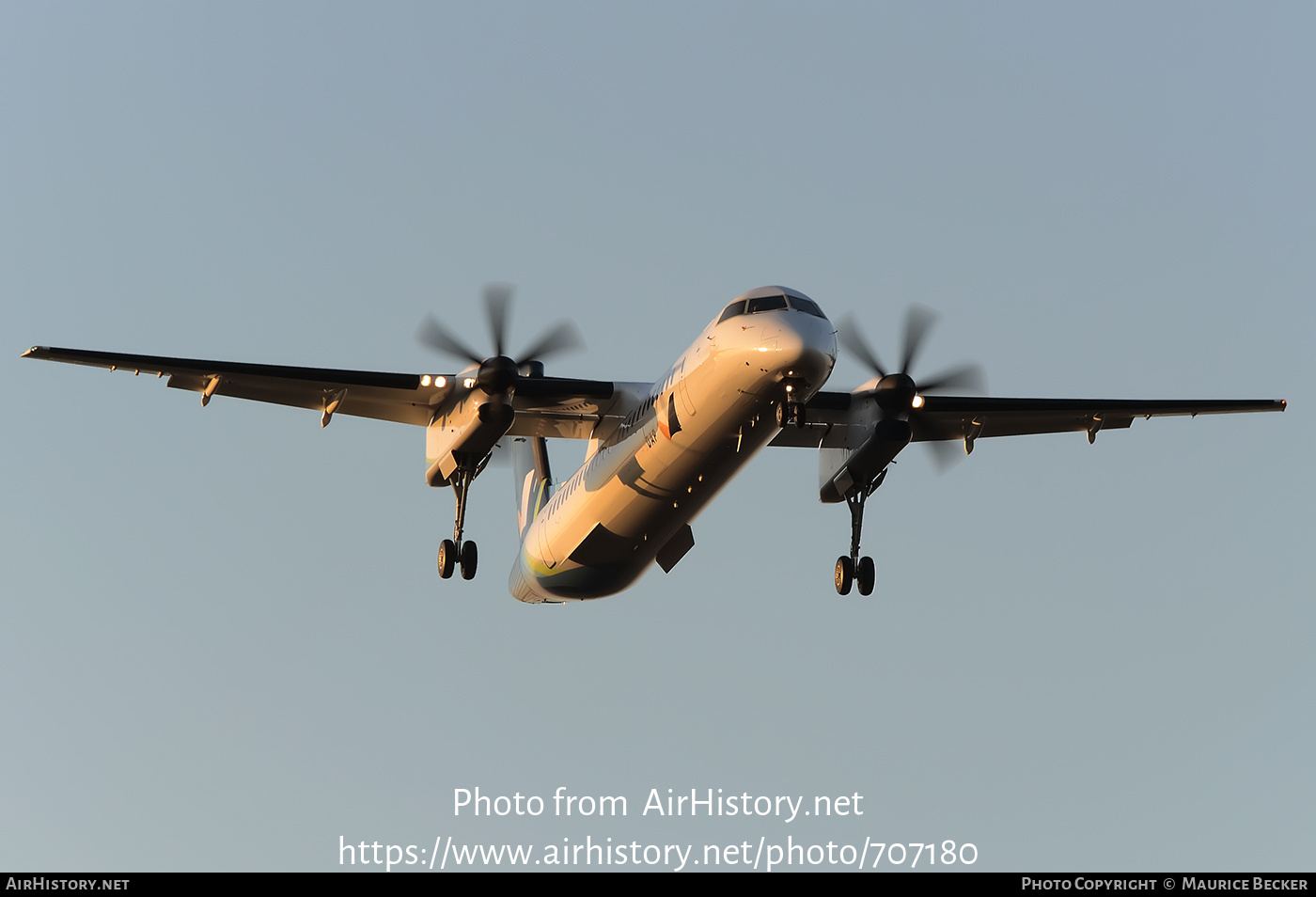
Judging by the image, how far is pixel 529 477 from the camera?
2781 centimetres

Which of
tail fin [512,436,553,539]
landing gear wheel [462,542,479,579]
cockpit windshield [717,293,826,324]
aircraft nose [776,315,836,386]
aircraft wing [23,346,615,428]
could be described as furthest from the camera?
tail fin [512,436,553,539]

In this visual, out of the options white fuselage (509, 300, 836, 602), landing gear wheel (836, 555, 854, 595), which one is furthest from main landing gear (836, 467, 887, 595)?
white fuselage (509, 300, 836, 602)

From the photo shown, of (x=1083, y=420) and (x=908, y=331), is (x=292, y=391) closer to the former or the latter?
(x=908, y=331)

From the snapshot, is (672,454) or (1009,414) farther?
(1009,414)

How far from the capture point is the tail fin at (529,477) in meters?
27.2

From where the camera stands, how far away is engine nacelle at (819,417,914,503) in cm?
2309

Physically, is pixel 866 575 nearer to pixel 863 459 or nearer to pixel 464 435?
pixel 863 459

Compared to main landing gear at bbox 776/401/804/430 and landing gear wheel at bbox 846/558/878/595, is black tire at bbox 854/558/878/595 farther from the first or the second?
main landing gear at bbox 776/401/804/430

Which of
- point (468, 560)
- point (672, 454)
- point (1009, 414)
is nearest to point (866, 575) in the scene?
point (1009, 414)

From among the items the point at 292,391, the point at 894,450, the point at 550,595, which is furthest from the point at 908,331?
the point at 292,391

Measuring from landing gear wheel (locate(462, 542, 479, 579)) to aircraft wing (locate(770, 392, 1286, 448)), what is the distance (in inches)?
237

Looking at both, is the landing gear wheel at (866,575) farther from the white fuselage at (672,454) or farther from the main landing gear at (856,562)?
the white fuselage at (672,454)

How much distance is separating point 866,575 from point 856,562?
29cm

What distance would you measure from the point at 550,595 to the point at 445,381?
413 cm
